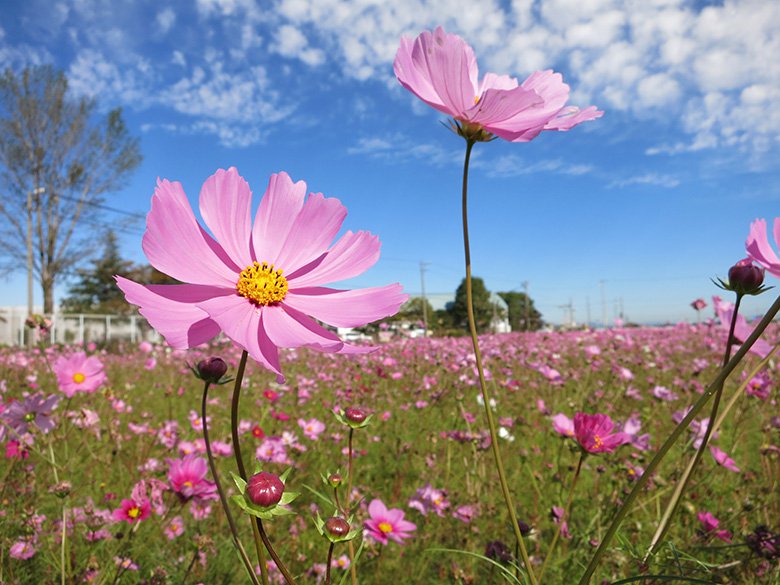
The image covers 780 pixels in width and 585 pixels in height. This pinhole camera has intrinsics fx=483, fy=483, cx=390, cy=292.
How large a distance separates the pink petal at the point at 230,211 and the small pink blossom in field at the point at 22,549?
36.9 inches

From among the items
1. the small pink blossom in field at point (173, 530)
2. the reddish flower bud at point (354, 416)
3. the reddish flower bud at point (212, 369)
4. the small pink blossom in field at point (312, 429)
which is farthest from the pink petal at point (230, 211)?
the small pink blossom in field at point (312, 429)

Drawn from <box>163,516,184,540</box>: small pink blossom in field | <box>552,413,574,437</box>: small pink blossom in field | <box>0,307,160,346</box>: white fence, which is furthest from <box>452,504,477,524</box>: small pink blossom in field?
<box>0,307,160,346</box>: white fence

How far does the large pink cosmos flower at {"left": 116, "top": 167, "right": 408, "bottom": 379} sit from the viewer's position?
40 cm

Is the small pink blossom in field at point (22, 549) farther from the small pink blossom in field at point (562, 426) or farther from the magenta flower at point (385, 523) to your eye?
the small pink blossom in field at point (562, 426)

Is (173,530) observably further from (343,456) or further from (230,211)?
(230,211)

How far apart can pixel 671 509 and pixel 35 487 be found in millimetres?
1660

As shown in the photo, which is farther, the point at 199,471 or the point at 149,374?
the point at 149,374

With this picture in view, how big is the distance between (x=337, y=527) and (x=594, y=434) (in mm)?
462

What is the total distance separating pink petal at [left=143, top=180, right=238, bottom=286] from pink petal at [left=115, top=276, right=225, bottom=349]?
0.05 feet

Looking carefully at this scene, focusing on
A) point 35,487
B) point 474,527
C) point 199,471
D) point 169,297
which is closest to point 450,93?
point 169,297

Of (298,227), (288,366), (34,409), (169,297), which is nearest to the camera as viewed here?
(169,297)

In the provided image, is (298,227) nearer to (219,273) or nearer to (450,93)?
(219,273)

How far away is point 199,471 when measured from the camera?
881 mm

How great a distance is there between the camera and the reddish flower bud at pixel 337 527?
424mm
